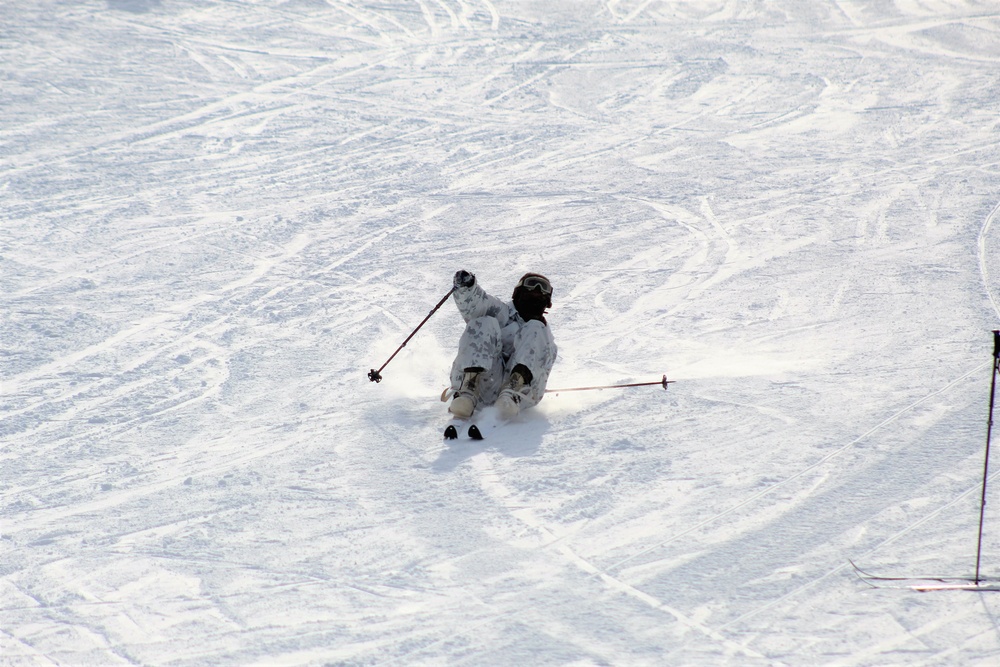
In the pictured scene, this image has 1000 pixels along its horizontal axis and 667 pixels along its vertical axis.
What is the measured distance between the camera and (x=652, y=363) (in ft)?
24.7

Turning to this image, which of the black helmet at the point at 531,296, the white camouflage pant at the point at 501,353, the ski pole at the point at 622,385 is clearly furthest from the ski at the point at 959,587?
the black helmet at the point at 531,296

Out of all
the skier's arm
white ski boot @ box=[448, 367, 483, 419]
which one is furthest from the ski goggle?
white ski boot @ box=[448, 367, 483, 419]

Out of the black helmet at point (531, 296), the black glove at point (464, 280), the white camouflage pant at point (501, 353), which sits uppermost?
the black glove at point (464, 280)

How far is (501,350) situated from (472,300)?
358 mm

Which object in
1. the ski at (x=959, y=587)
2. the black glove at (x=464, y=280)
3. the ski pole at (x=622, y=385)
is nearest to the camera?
the ski at (x=959, y=587)

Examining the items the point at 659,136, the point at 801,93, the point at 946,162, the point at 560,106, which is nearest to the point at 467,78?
the point at 560,106

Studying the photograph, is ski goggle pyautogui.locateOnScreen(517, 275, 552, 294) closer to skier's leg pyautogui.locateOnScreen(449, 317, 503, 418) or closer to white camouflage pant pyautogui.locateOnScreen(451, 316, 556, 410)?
white camouflage pant pyautogui.locateOnScreen(451, 316, 556, 410)

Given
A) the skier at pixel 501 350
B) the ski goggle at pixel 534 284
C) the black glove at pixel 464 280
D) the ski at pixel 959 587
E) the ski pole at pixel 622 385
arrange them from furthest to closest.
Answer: the ski pole at pixel 622 385 → the ski goggle at pixel 534 284 → the skier at pixel 501 350 → the black glove at pixel 464 280 → the ski at pixel 959 587

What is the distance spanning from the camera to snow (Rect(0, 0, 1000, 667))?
446cm

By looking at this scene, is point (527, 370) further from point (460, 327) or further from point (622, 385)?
point (460, 327)

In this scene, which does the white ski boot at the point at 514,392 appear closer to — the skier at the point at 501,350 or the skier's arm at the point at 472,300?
the skier at the point at 501,350

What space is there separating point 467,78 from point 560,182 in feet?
12.6

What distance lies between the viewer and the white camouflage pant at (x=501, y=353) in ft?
20.4

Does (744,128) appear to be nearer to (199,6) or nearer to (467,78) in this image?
(467,78)
